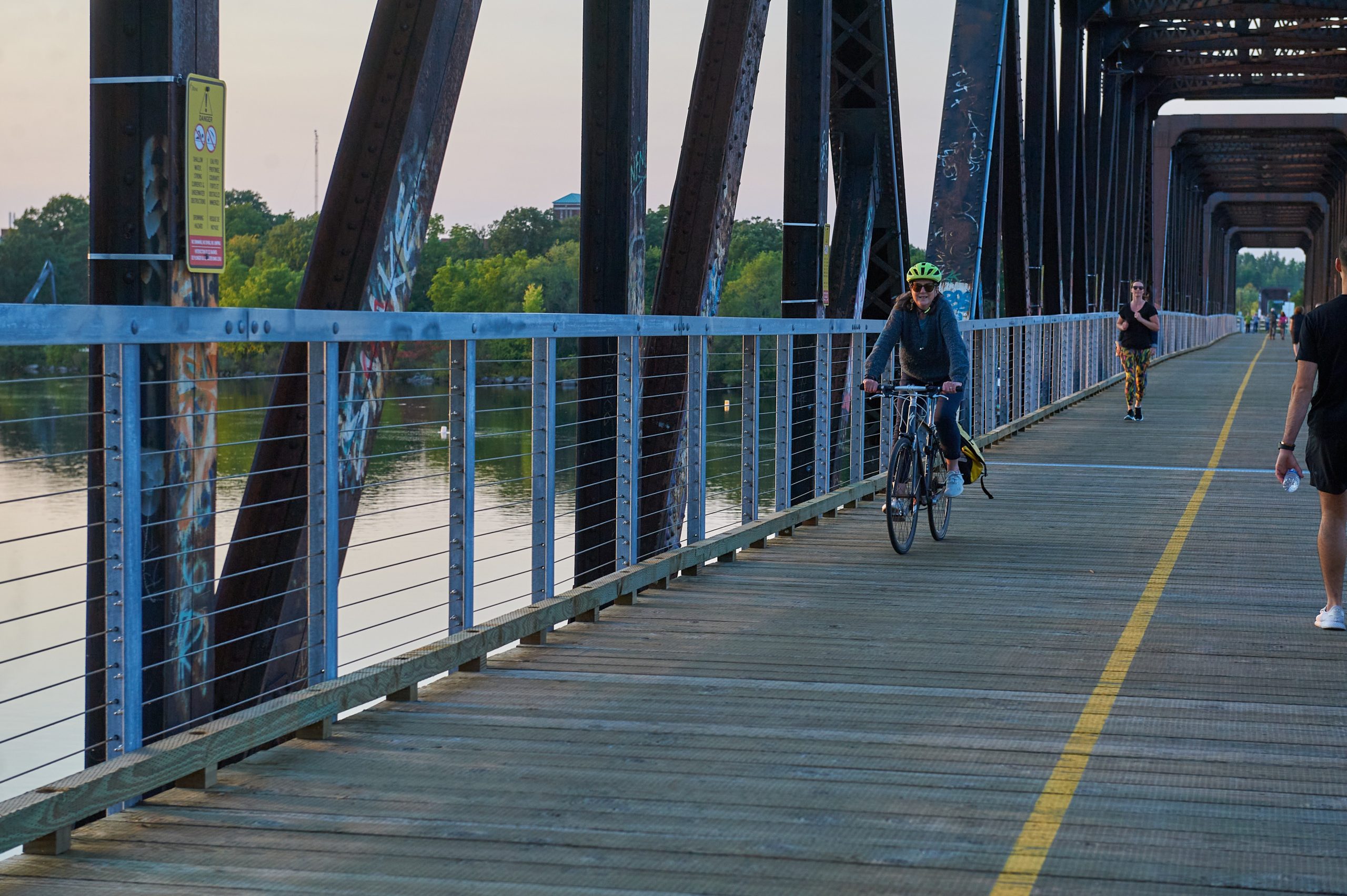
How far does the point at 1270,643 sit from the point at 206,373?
4474mm

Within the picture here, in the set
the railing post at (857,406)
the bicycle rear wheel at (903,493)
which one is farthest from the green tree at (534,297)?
the bicycle rear wheel at (903,493)

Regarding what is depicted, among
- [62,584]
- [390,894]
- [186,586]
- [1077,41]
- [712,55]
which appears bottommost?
[62,584]

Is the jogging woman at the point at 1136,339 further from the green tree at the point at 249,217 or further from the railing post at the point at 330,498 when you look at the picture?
the green tree at the point at 249,217

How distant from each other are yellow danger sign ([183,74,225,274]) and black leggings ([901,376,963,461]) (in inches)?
233

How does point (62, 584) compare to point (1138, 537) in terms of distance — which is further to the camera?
point (62, 584)

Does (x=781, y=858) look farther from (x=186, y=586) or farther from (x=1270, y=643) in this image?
(x=1270, y=643)

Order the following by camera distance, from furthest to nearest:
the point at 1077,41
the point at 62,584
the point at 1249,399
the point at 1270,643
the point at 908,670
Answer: the point at 62,584
the point at 1077,41
the point at 1249,399
the point at 1270,643
the point at 908,670

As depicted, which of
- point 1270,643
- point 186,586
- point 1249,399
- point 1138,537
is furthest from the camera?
point 1249,399

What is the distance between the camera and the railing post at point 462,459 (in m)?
5.85

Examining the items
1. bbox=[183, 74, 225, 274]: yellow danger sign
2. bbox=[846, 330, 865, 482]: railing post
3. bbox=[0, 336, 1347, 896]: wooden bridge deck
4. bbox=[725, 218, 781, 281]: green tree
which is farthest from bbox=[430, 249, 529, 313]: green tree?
bbox=[183, 74, 225, 274]: yellow danger sign

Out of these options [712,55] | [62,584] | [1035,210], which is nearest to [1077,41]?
[1035,210]

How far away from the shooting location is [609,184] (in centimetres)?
891

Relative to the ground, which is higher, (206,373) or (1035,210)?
(1035,210)

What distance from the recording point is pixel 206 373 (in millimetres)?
4789
